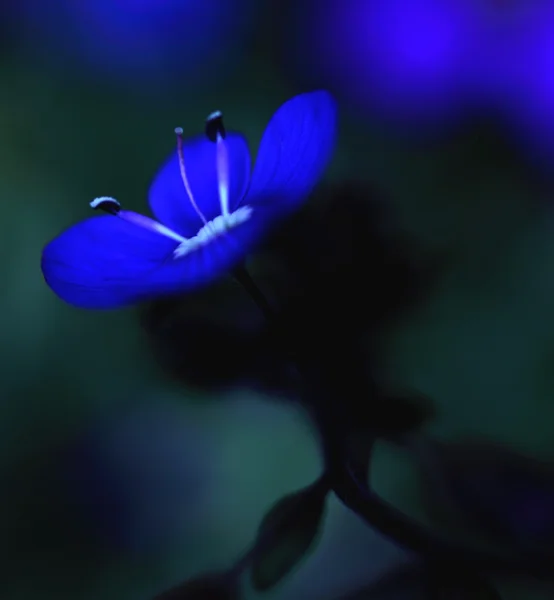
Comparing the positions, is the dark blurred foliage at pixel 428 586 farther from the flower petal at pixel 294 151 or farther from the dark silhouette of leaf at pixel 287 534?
the flower petal at pixel 294 151

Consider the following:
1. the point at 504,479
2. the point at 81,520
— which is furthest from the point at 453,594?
the point at 81,520

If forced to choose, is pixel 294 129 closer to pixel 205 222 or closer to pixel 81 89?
pixel 205 222

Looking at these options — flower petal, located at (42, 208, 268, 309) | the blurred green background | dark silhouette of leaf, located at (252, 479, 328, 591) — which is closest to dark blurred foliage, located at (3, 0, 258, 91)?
the blurred green background

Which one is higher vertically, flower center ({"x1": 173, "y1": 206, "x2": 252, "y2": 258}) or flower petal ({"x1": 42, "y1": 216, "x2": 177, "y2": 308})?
flower petal ({"x1": 42, "y1": 216, "x2": 177, "y2": 308})

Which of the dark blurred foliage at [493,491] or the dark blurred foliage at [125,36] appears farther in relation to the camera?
the dark blurred foliage at [125,36]

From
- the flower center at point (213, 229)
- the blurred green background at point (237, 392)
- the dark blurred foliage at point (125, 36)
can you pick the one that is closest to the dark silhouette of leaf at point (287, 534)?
the blurred green background at point (237, 392)

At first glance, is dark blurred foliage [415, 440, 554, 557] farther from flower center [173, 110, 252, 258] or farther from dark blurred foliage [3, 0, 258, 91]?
dark blurred foliage [3, 0, 258, 91]

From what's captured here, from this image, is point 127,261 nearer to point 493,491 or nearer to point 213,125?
point 213,125
